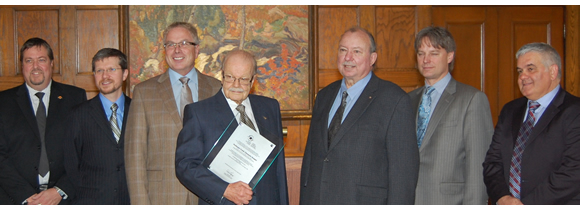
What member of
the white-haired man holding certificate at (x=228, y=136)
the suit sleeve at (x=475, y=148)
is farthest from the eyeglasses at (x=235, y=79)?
the suit sleeve at (x=475, y=148)

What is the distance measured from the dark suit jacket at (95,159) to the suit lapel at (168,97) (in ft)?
1.35

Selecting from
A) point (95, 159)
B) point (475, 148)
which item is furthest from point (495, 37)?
point (95, 159)

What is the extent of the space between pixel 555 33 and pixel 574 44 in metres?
0.24

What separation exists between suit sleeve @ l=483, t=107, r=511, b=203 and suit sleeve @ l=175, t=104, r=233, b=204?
1520 millimetres

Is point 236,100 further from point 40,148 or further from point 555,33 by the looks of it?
point 555,33

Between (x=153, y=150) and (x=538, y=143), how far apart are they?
2.20 m

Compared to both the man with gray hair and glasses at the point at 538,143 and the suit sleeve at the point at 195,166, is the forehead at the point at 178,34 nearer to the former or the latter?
the suit sleeve at the point at 195,166

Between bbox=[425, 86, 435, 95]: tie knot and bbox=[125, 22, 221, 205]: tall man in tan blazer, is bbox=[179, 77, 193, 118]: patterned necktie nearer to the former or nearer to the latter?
bbox=[125, 22, 221, 205]: tall man in tan blazer

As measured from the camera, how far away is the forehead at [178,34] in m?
3.00

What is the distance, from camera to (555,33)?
19.0ft

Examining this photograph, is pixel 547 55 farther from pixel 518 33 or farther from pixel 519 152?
pixel 518 33

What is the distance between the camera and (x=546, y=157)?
8.75 ft

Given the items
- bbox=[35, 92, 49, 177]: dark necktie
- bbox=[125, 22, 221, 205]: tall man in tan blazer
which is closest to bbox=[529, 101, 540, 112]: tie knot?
bbox=[125, 22, 221, 205]: tall man in tan blazer


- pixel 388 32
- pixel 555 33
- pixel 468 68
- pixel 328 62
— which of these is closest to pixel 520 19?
pixel 555 33
